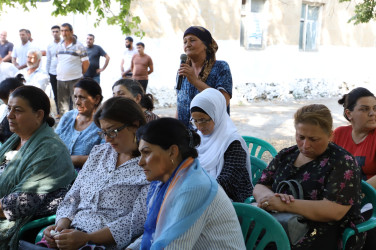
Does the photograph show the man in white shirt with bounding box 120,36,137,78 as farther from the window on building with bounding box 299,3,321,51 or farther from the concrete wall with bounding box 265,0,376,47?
the window on building with bounding box 299,3,321,51

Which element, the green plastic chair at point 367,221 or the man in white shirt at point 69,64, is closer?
the green plastic chair at point 367,221

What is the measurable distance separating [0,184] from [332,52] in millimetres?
14340

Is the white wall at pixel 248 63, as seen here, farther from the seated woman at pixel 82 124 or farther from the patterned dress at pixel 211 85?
the patterned dress at pixel 211 85

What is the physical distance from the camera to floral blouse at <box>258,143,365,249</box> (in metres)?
2.43

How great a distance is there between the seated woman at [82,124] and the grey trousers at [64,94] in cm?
487

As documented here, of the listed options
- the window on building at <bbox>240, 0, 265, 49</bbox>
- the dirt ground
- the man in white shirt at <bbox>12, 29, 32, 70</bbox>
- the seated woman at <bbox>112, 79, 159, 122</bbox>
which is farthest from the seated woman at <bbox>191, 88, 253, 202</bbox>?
the window on building at <bbox>240, 0, 265, 49</bbox>

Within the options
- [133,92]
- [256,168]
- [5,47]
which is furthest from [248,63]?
[256,168]

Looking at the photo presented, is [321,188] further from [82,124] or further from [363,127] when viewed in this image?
[82,124]

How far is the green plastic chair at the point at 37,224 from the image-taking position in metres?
2.84

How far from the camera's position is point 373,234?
2.87 metres

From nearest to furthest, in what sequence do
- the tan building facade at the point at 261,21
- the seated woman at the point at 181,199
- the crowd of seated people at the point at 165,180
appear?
the seated woman at the point at 181,199
the crowd of seated people at the point at 165,180
the tan building facade at the point at 261,21

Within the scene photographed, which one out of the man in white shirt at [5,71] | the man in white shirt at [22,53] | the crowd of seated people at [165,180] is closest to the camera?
the crowd of seated people at [165,180]

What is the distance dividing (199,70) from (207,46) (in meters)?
0.23

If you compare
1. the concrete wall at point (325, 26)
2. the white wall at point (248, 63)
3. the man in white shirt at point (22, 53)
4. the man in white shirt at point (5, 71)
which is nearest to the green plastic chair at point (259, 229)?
the man in white shirt at point (5, 71)
